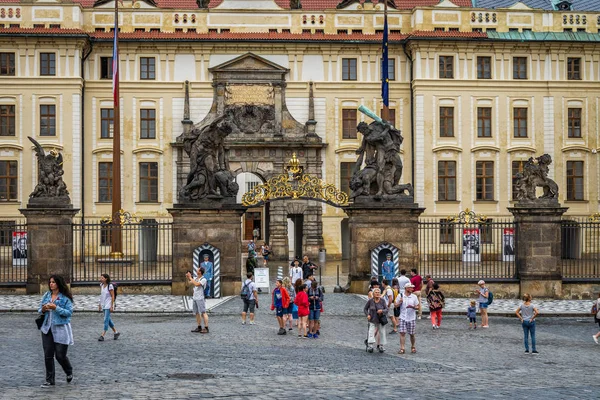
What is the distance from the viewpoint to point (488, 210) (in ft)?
180

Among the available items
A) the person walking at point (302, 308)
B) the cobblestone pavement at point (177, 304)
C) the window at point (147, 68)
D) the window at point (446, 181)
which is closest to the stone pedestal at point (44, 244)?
the cobblestone pavement at point (177, 304)

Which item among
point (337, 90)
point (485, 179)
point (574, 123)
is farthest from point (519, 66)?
point (337, 90)

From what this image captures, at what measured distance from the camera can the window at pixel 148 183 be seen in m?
54.7

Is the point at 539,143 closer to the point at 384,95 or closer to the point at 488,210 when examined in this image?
the point at 488,210

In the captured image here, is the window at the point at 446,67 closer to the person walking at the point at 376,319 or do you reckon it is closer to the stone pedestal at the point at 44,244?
the stone pedestal at the point at 44,244

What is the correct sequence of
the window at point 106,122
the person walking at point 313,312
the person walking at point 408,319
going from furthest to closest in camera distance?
the window at point 106,122 → the person walking at point 313,312 → the person walking at point 408,319

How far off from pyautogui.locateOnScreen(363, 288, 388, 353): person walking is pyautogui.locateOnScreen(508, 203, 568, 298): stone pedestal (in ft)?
42.5

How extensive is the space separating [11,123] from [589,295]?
32.4 meters

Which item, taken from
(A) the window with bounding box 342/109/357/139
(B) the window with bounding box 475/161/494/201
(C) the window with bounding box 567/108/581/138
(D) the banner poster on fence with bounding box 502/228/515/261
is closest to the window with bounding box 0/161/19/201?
(A) the window with bounding box 342/109/357/139

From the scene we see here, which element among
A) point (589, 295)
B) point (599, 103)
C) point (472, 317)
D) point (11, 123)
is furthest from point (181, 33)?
point (472, 317)

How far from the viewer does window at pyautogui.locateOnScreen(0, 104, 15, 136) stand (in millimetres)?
53500

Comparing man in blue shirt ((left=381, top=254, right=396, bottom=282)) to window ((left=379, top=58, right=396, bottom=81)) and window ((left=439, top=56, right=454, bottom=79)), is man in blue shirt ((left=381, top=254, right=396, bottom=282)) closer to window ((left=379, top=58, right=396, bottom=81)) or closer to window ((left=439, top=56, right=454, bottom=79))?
window ((left=439, top=56, right=454, bottom=79))

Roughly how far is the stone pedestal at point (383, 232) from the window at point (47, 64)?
25721 mm

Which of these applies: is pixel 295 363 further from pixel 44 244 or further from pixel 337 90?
pixel 337 90
